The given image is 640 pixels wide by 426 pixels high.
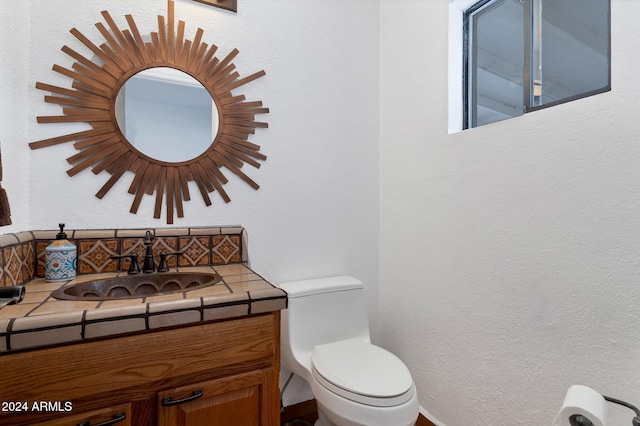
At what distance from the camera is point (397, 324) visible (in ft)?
6.01

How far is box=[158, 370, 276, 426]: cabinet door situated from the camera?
0.84 m

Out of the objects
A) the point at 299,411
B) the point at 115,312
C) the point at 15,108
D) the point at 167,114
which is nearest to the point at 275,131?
the point at 167,114

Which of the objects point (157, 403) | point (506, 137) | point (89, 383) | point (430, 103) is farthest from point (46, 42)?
point (506, 137)

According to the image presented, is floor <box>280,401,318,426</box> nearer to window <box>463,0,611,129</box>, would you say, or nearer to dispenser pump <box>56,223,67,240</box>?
dispenser pump <box>56,223,67,240</box>

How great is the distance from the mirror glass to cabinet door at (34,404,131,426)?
0.99 meters

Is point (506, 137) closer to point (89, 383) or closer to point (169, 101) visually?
point (169, 101)

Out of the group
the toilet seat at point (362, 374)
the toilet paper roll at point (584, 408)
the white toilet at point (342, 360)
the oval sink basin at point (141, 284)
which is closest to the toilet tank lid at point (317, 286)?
the white toilet at point (342, 360)

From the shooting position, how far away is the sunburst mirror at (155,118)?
50.3 inches

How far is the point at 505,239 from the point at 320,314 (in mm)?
900

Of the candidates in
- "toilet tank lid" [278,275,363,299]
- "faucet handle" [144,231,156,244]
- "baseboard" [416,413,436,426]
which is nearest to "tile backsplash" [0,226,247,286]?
"faucet handle" [144,231,156,244]

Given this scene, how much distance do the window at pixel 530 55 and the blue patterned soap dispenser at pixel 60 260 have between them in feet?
5.90

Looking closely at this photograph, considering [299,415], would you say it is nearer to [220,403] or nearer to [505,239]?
[220,403]

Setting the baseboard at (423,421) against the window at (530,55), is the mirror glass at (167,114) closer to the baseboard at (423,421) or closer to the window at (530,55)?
the window at (530,55)

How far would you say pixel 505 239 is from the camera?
1.26 meters
